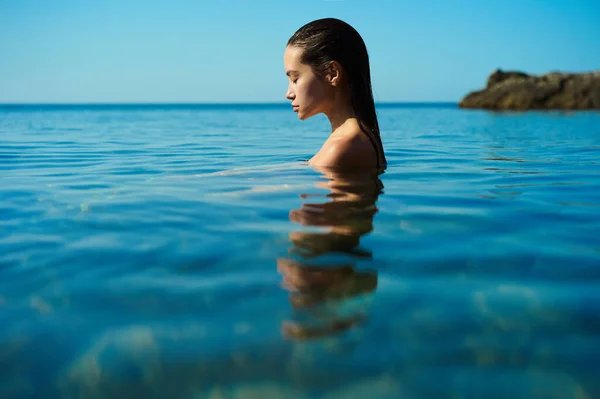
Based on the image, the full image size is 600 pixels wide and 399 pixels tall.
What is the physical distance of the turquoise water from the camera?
1.38m

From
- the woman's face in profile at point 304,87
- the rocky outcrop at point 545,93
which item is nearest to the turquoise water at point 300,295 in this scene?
the woman's face in profile at point 304,87

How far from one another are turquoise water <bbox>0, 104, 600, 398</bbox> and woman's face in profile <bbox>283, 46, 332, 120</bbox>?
0.97m

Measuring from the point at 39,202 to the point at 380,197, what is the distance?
7.63 ft

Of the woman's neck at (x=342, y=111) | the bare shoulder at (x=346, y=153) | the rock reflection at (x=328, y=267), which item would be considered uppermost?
the woman's neck at (x=342, y=111)

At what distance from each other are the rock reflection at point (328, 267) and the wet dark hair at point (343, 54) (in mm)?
1337

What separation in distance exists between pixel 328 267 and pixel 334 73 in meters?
2.76

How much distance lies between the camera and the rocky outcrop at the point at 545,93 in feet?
147

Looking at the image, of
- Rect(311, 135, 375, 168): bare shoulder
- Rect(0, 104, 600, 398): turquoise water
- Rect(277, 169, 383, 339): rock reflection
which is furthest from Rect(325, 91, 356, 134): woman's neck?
Rect(277, 169, 383, 339): rock reflection

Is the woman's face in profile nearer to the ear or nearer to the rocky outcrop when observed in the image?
the ear

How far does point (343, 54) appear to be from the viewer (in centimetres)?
452

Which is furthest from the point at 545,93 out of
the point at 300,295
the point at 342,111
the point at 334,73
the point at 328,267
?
the point at 300,295

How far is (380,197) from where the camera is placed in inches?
147

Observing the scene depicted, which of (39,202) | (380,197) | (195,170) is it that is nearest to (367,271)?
(380,197)

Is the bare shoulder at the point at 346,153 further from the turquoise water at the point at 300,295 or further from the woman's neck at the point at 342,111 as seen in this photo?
the turquoise water at the point at 300,295
